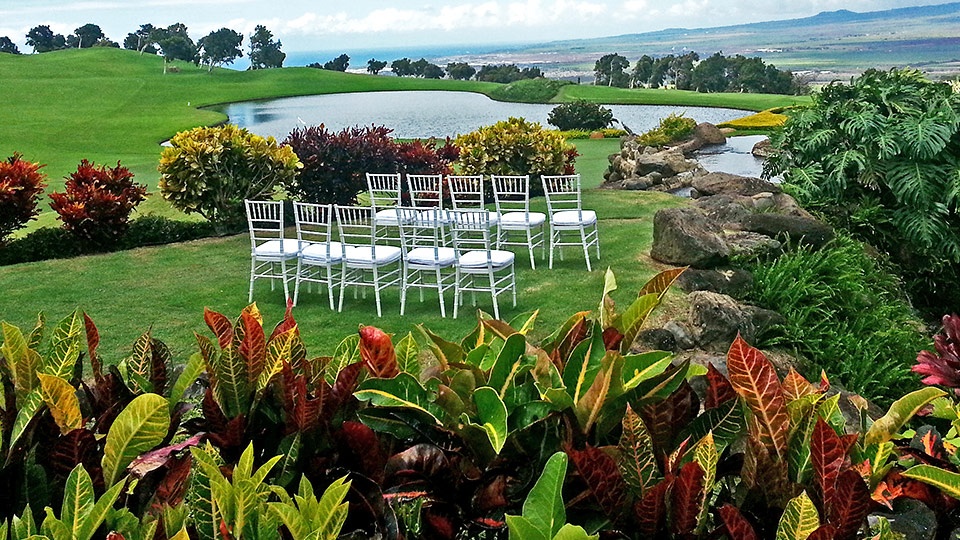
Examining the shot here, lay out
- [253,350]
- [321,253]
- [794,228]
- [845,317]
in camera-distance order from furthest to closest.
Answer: [794,228], [321,253], [845,317], [253,350]

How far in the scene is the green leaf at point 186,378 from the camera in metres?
1.41

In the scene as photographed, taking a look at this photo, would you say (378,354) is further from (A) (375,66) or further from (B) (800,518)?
(A) (375,66)

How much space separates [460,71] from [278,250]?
93.1 ft

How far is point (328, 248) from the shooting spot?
532cm

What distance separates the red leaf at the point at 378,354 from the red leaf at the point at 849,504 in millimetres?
721

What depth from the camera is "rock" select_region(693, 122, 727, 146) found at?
14.8 meters

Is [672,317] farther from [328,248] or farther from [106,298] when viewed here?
[106,298]

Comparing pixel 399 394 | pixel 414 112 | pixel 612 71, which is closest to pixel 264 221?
pixel 399 394

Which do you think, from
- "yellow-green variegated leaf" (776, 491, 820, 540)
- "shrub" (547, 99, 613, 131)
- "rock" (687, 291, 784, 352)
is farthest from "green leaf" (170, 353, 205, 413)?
"shrub" (547, 99, 613, 131)

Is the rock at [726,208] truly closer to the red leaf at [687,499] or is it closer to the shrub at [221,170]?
the shrub at [221,170]

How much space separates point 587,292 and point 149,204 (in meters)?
6.47

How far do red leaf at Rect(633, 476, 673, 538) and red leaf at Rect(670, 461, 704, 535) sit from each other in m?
0.01

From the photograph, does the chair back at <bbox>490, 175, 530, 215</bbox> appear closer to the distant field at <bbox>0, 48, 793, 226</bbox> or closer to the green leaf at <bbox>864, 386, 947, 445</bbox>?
the distant field at <bbox>0, 48, 793, 226</bbox>

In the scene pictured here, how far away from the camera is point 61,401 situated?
1.22 meters
